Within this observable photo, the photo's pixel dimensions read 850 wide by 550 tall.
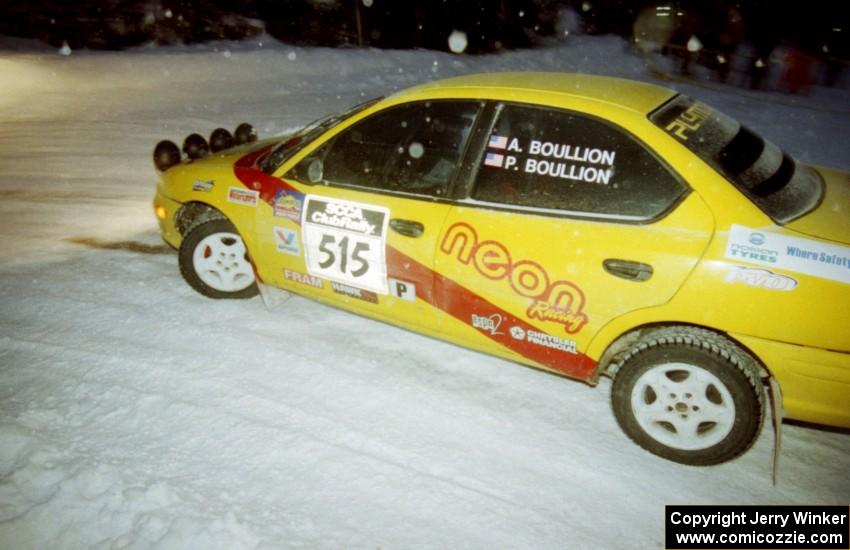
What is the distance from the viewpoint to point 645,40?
2273 cm

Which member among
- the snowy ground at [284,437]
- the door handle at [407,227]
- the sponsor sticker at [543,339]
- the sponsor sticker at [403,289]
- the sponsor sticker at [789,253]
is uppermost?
the sponsor sticker at [789,253]

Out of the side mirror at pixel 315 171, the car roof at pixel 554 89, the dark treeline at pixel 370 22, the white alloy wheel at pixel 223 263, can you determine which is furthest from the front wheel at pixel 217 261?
the dark treeline at pixel 370 22

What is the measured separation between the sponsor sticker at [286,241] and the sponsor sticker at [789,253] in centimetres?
235

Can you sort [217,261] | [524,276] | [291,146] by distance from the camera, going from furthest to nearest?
[217,261] < [291,146] < [524,276]

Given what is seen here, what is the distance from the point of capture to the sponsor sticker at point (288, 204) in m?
3.32

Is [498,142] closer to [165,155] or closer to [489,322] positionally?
[489,322]

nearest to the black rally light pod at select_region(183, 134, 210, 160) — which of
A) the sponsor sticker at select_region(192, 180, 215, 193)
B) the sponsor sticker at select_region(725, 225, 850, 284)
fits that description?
the sponsor sticker at select_region(192, 180, 215, 193)

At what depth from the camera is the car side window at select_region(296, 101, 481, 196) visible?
3.04 m

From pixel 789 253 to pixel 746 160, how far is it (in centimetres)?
60

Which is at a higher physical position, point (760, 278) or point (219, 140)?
point (219, 140)

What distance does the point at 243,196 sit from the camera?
3.58 metres

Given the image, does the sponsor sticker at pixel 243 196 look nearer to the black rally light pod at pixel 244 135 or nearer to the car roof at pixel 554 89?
the car roof at pixel 554 89

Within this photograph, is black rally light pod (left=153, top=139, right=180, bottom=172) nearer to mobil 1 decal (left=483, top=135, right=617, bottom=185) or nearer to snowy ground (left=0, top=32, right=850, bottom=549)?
snowy ground (left=0, top=32, right=850, bottom=549)

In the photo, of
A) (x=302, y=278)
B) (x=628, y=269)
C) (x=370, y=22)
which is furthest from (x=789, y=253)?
(x=370, y=22)
